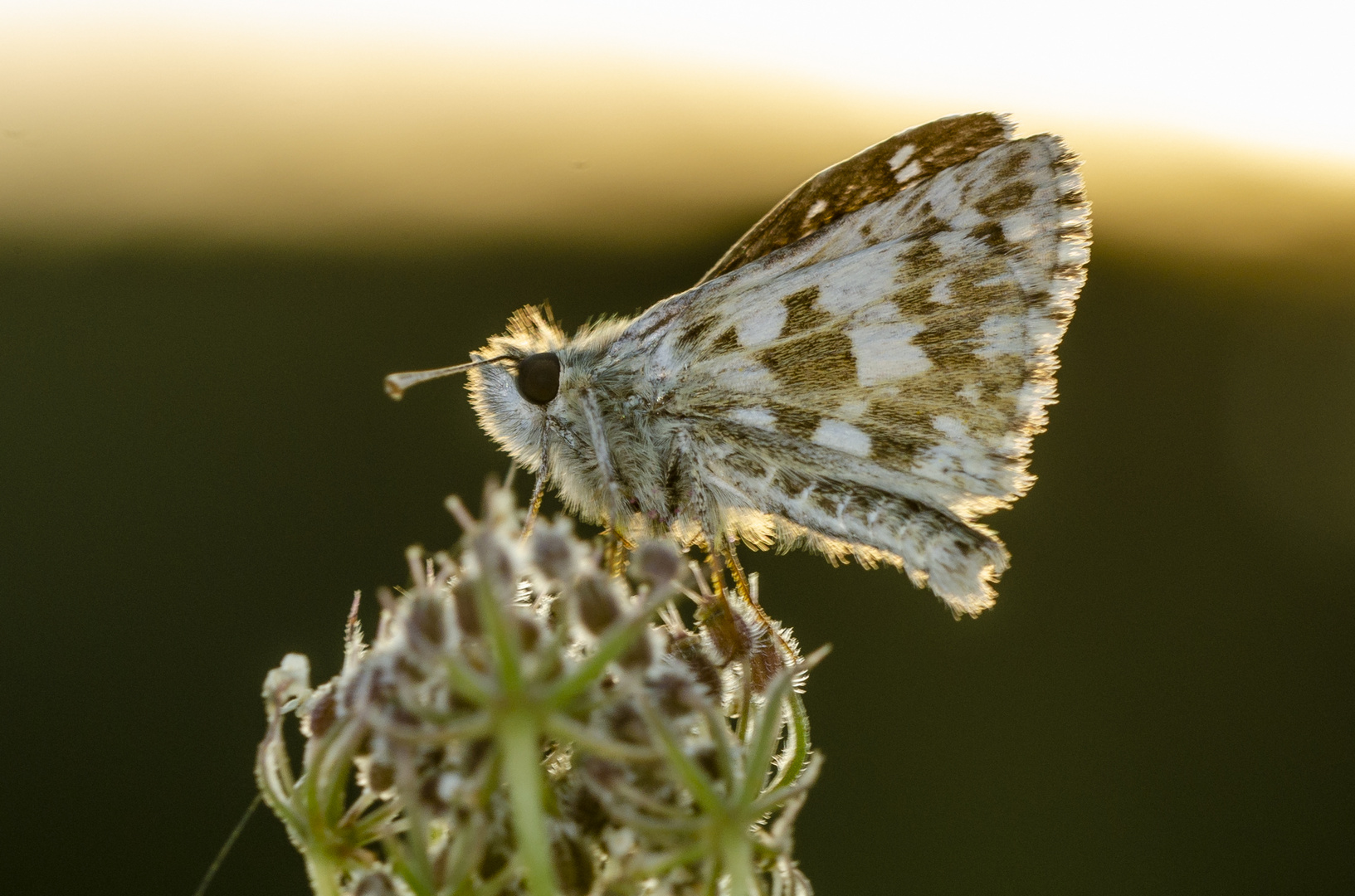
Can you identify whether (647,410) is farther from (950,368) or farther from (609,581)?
(609,581)

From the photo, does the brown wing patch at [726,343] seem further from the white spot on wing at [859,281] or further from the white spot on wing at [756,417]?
the white spot on wing at [859,281]

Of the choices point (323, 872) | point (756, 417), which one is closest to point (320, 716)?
point (323, 872)

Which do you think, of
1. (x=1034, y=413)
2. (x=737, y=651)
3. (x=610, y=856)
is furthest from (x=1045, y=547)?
(x=610, y=856)

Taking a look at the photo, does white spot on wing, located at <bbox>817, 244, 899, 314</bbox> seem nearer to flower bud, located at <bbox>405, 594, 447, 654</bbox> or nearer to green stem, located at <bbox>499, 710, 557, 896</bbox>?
flower bud, located at <bbox>405, 594, 447, 654</bbox>

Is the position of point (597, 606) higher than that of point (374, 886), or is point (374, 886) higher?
point (597, 606)

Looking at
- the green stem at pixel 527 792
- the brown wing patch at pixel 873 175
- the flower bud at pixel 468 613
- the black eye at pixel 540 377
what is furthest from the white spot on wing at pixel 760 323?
the green stem at pixel 527 792

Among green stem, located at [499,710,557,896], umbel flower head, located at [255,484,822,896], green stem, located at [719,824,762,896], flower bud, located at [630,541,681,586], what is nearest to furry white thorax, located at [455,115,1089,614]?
umbel flower head, located at [255,484,822,896]

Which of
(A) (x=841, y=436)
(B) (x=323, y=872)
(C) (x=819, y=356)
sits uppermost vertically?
(C) (x=819, y=356)

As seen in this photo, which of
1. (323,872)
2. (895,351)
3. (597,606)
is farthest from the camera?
(895,351)

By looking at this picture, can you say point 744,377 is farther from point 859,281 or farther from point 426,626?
point 426,626
